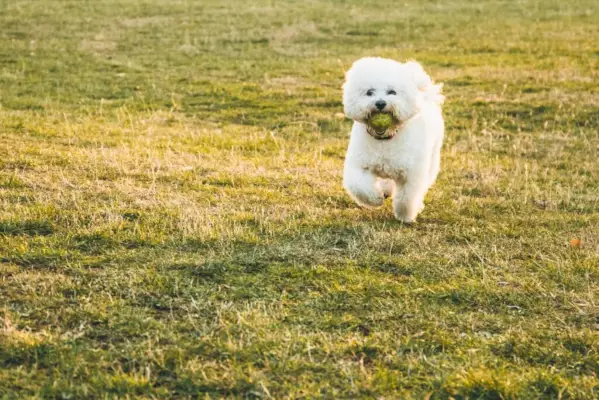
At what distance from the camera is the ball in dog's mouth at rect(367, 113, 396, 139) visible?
7.62 m

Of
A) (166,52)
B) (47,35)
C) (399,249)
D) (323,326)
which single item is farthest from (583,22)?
(323,326)

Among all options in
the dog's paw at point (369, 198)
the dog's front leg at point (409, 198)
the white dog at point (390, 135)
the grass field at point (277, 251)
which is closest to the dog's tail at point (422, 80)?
the white dog at point (390, 135)

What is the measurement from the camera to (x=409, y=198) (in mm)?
7934

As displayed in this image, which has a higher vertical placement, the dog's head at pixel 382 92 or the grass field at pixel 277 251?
the dog's head at pixel 382 92

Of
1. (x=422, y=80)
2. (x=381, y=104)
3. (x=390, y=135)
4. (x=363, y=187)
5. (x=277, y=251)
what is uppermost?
(x=422, y=80)

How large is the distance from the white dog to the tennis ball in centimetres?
4

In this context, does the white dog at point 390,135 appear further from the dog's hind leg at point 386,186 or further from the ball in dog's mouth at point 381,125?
the dog's hind leg at point 386,186

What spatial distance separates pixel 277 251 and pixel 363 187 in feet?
5.07

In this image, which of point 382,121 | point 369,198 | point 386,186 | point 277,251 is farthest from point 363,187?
point 277,251

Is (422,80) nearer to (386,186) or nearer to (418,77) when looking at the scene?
(418,77)

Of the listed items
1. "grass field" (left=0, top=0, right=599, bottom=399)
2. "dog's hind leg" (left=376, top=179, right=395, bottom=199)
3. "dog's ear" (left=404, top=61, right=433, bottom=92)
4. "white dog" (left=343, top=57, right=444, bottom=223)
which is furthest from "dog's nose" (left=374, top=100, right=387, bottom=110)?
"dog's hind leg" (left=376, top=179, right=395, bottom=199)

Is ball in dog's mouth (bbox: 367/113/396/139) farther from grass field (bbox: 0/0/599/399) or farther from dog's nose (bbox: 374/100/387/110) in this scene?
grass field (bbox: 0/0/599/399)

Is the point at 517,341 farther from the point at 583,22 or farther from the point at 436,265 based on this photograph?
the point at 583,22

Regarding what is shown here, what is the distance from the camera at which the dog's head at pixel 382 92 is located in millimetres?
7586
